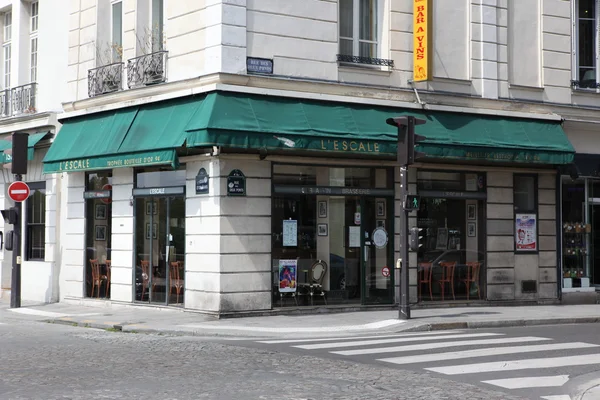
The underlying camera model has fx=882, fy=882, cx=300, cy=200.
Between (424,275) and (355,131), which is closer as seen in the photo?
(355,131)

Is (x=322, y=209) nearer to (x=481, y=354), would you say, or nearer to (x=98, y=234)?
(x=98, y=234)

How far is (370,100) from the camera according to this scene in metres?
18.2

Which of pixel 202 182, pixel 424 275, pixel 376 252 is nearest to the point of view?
pixel 202 182

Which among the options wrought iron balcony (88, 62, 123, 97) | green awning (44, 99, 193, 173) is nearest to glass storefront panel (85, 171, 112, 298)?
green awning (44, 99, 193, 173)

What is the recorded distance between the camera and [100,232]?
2036 cm

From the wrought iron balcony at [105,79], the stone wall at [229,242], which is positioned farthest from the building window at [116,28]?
the stone wall at [229,242]

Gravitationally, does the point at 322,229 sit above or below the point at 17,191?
below

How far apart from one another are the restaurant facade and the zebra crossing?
3.68m

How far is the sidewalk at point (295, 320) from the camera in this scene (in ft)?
49.6

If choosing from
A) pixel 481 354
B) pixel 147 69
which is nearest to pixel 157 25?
pixel 147 69

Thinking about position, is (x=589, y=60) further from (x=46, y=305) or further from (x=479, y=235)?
(x=46, y=305)

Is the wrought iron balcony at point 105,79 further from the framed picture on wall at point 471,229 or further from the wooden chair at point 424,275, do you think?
the framed picture on wall at point 471,229

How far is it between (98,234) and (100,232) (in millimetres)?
88

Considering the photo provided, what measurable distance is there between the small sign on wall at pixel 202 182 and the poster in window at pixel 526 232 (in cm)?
767
